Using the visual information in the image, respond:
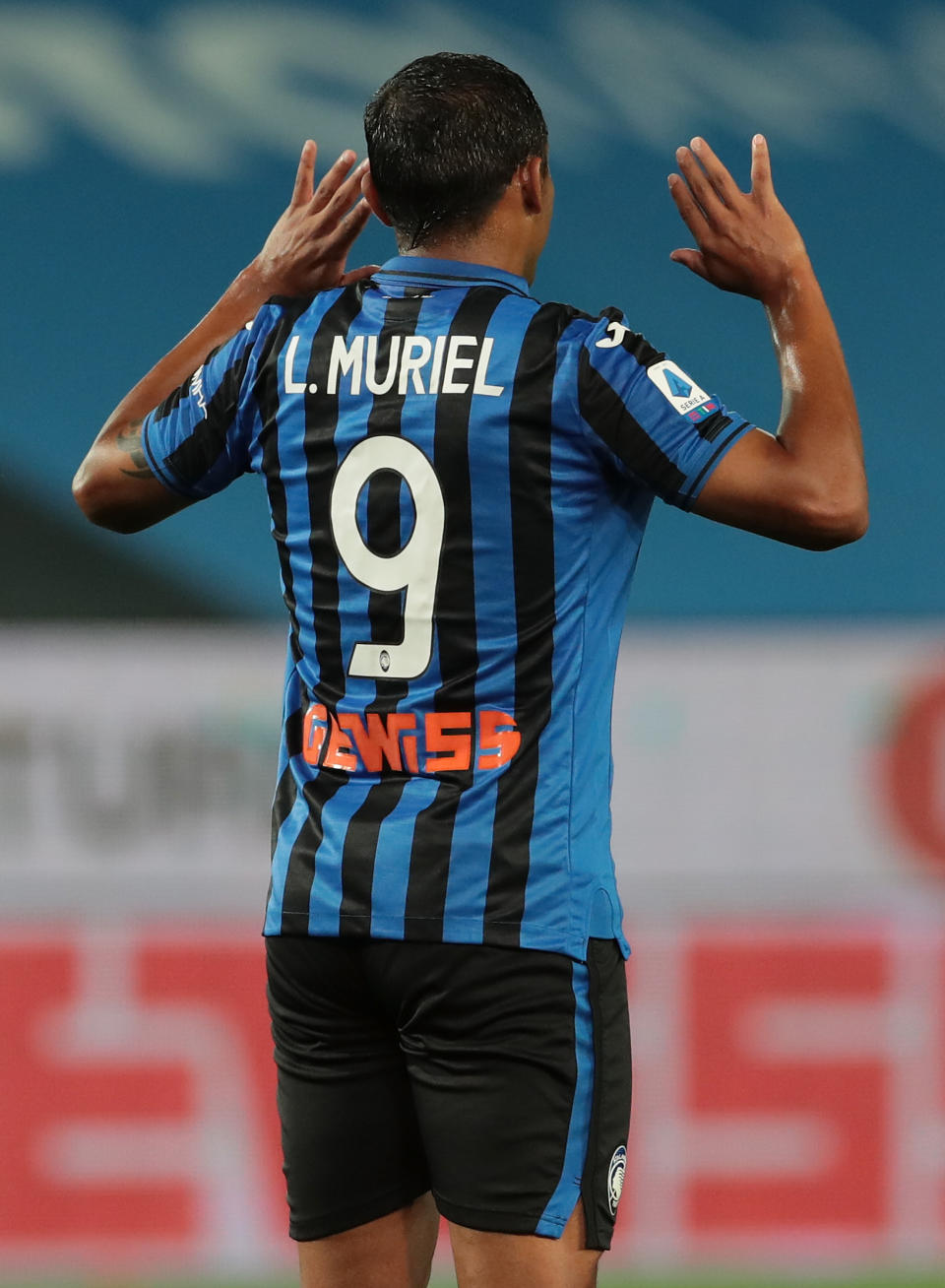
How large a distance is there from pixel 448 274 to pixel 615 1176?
2.83 feet

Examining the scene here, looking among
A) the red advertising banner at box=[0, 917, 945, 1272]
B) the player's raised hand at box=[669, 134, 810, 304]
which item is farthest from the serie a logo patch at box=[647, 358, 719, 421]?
the red advertising banner at box=[0, 917, 945, 1272]

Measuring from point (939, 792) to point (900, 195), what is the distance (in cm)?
252

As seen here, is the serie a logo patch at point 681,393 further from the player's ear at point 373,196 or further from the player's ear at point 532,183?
the player's ear at point 373,196

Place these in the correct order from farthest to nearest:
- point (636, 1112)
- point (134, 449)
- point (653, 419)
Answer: point (636, 1112), point (134, 449), point (653, 419)

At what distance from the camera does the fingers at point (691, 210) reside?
61.8 inches

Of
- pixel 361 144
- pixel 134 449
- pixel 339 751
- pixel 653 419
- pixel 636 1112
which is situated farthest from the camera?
pixel 361 144

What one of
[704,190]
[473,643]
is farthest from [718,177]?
[473,643]

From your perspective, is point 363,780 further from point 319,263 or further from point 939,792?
point 939,792

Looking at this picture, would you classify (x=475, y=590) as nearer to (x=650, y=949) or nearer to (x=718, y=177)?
(x=718, y=177)

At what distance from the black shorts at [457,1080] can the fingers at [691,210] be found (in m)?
0.68

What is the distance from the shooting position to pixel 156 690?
3516 mm

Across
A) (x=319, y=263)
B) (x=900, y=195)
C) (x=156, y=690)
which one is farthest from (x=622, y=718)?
(x=900, y=195)

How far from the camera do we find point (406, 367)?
151 centimetres

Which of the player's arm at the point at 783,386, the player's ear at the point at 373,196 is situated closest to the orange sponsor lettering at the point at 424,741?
the player's arm at the point at 783,386
